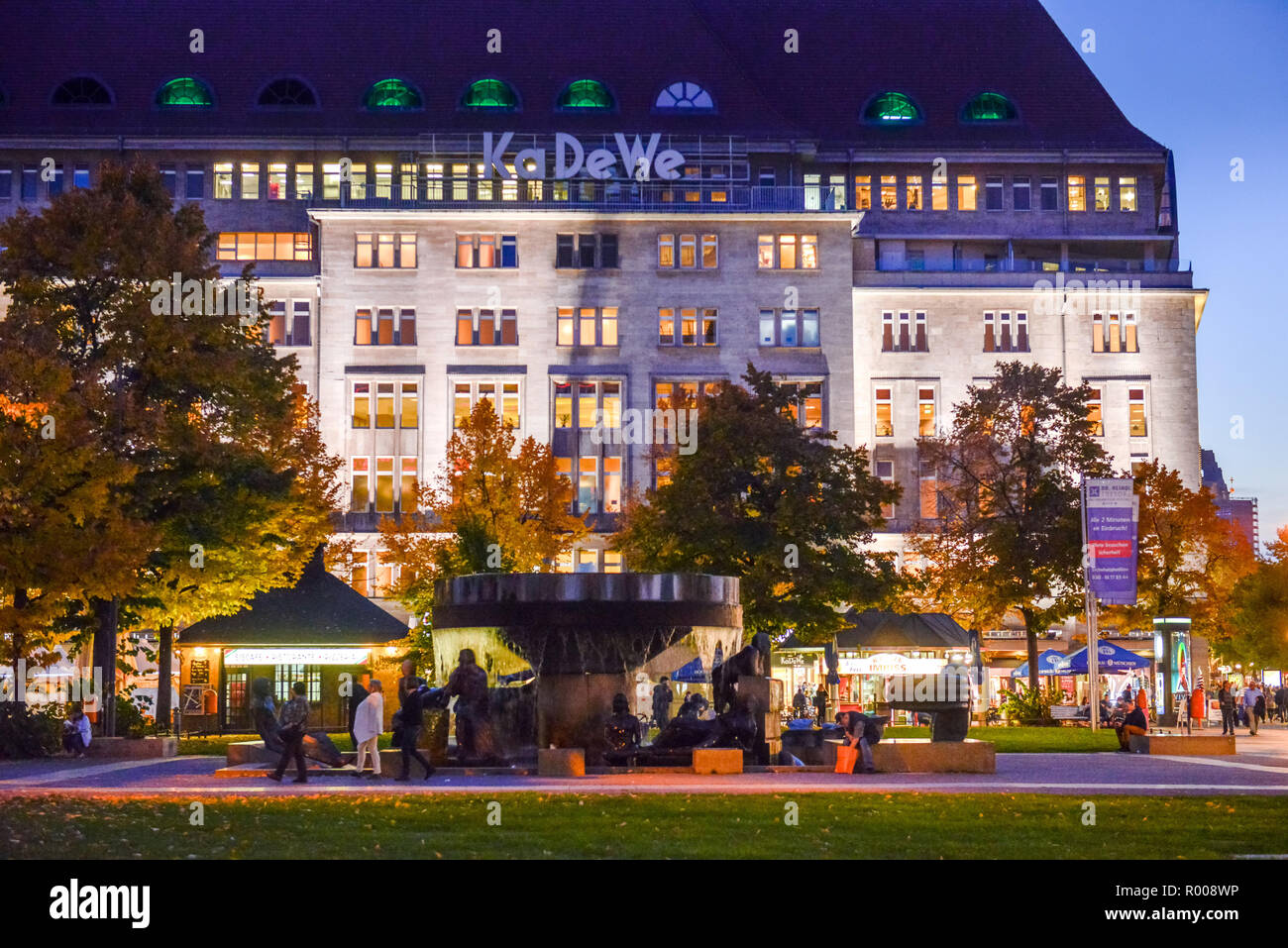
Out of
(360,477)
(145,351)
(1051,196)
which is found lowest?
(145,351)

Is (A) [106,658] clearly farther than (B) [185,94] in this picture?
No

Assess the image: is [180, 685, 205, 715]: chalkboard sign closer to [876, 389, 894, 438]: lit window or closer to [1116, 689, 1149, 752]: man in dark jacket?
[876, 389, 894, 438]: lit window

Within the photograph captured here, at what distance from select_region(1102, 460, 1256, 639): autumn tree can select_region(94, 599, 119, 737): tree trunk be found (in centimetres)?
3875

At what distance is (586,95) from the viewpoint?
91750mm

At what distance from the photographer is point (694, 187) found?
3425 inches

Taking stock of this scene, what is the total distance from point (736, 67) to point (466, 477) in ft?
120

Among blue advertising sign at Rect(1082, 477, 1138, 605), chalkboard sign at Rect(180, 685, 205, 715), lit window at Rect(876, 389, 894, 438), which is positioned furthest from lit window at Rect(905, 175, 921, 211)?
blue advertising sign at Rect(1082, 477, 1138, 605)

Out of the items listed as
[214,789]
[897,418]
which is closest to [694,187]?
[897,418]

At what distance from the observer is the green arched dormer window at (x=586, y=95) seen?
9138cm

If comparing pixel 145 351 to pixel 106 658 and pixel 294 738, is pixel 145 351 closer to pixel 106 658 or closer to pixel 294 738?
pixel 106 658

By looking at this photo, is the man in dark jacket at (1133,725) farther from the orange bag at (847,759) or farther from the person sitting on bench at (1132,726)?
the orange bag at (847,759)

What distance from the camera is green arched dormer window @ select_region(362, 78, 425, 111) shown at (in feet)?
298

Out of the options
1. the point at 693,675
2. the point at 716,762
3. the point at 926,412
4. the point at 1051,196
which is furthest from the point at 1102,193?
the point at 716,762

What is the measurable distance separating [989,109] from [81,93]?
4704cm
